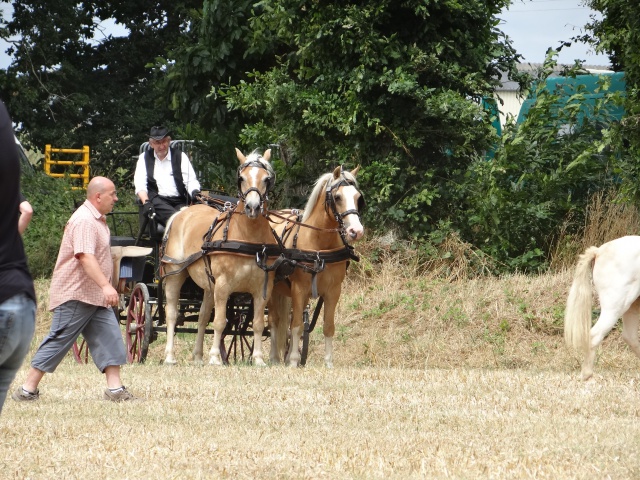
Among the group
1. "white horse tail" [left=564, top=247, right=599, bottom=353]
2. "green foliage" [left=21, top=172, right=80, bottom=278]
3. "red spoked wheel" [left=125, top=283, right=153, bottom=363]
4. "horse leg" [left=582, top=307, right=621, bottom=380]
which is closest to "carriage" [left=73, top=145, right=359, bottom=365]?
"red spoked wheel" [left=125, top=283, right=153, bottom=363]

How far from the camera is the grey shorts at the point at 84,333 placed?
27.1 ft

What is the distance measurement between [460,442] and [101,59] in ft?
94.9

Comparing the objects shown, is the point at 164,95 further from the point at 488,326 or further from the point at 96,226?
the point at 96,226

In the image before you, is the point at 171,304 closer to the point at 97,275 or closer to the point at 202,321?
the point at 202,321

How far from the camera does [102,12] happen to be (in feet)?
111

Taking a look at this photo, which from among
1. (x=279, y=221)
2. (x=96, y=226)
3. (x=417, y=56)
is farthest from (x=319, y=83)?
(x=96, y=226)

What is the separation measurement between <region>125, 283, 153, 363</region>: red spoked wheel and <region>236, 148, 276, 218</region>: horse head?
1804mm

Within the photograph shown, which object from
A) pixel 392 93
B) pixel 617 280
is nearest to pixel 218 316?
pixel 617 280

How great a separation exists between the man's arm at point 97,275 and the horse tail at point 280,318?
15.1 ft

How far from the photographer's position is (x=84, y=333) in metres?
8.50

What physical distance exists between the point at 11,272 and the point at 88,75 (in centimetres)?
3017

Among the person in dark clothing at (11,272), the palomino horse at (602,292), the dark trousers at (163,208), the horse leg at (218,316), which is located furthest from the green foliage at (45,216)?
the person in dark clothing at (11,272)

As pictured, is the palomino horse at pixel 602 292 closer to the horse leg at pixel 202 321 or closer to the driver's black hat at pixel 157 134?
the horse leg at pixel 202 321

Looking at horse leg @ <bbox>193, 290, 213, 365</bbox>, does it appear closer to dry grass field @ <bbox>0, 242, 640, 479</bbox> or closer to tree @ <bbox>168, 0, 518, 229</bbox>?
dry grass field @ <bbox>0, 242, 640, 479</bbox>
